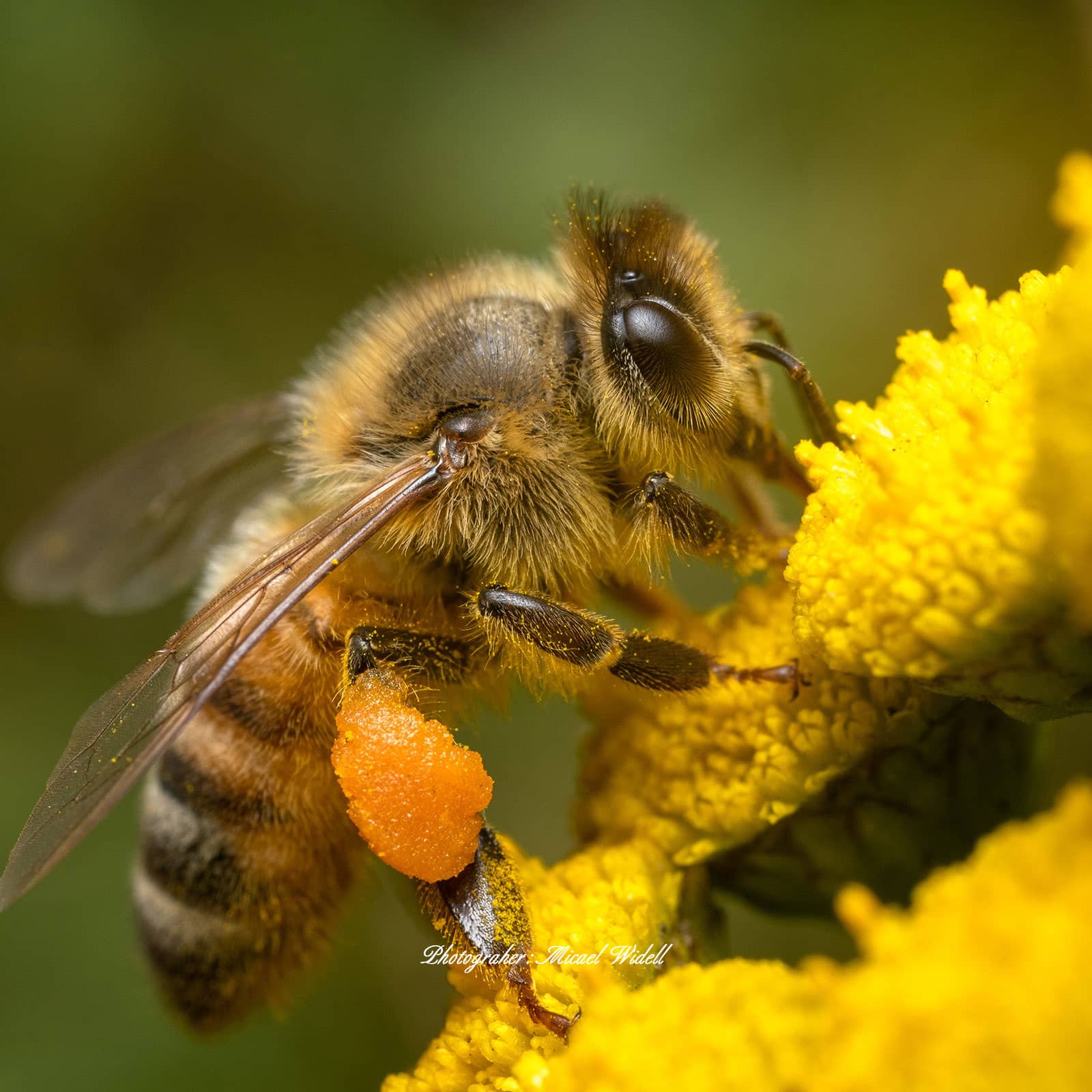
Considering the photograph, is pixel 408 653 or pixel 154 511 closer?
pixel 408 653

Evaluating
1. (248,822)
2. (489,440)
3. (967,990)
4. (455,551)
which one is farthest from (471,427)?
(967,990)

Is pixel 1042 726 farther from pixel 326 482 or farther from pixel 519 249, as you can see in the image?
pixel 519 249

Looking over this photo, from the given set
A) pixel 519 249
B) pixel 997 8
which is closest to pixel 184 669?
pixel 519 249

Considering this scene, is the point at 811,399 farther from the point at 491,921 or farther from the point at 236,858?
the point at 236,858

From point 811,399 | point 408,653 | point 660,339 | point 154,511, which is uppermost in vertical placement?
point 154,511

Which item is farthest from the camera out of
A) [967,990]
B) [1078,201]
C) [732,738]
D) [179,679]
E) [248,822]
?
[248,822]

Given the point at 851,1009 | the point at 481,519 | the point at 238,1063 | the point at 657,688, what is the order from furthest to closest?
the point at 238,1063
the point at 481,519
the point at 657,688
the point at 851,1009

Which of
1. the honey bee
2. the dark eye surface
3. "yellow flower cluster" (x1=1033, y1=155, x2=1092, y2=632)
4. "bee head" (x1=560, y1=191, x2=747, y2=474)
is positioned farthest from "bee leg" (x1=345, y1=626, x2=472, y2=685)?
"yellow flower cluster" (x1=1033, y1=155, x2=1092, y2=632)
